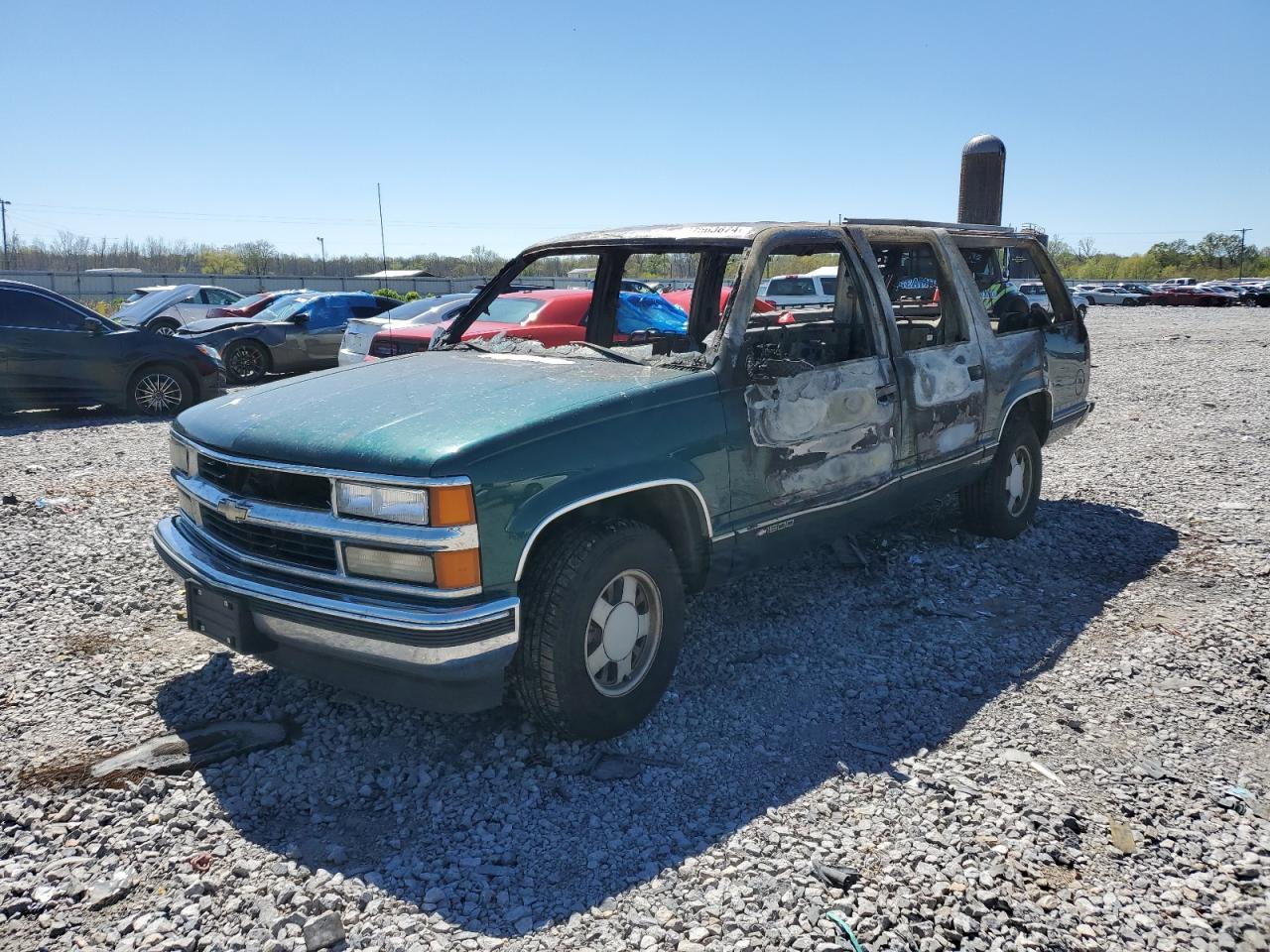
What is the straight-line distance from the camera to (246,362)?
14445mm

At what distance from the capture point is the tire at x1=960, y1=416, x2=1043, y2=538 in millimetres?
5641

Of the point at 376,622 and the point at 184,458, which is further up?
the point at 184,458

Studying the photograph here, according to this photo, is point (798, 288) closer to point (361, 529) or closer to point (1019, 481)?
point (1019, 481)

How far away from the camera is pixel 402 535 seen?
2.91m

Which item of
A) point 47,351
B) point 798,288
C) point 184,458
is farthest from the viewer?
point 798,288

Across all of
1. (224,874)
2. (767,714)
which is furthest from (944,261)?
(224,874)

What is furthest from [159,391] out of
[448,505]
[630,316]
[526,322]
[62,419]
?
[448,505]

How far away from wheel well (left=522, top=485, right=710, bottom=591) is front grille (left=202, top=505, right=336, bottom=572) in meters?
0.82

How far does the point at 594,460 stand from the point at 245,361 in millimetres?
12662

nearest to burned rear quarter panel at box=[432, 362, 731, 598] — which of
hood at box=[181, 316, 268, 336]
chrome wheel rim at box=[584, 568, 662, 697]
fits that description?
chrome wheel rim at box=[584, 568, 662, 697]

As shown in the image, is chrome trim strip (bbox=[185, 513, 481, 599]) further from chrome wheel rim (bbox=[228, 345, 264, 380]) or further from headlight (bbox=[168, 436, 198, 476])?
chrome wheel rim (bbox=[228, 345, 264, 380])

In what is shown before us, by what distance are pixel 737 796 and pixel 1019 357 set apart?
362 cm

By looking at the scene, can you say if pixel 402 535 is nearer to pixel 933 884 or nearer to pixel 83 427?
pixel 933 884

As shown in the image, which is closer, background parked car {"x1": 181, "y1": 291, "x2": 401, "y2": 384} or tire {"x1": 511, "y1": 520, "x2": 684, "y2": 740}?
tire {"x1": 511, "y1": 520, "x2": 684, "y2": 740}
